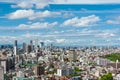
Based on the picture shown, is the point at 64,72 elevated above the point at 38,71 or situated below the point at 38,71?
below

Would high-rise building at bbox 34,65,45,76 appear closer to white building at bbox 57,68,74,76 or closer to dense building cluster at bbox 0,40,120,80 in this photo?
dense building cluster at bbox 0,40,120,80

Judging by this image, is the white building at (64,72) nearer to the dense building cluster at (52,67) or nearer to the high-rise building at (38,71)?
the dense building cluster at (52,67)

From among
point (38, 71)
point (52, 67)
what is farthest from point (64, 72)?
point (52, 67)

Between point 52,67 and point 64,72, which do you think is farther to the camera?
point 52,67

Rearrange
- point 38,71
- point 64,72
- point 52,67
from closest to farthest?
point 38,71
point 64,72
point 52,67

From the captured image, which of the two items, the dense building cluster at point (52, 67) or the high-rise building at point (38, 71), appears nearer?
the dense building cluster at point (52, 67)

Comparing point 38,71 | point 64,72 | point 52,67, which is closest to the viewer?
point 38,71

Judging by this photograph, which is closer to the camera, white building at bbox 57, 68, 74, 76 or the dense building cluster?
the dense building cluster

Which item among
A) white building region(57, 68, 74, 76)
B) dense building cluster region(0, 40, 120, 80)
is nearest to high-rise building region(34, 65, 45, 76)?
dense building cluster region(0, 40, 120, 80)

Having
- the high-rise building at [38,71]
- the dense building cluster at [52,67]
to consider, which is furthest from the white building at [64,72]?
the high-rise building at [38,71]

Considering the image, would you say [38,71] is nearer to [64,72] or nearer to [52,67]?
[64,72]

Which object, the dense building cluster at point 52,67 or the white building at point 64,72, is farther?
the white building at point 64,72

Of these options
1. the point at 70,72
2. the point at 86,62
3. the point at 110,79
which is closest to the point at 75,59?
the point at 86,62
